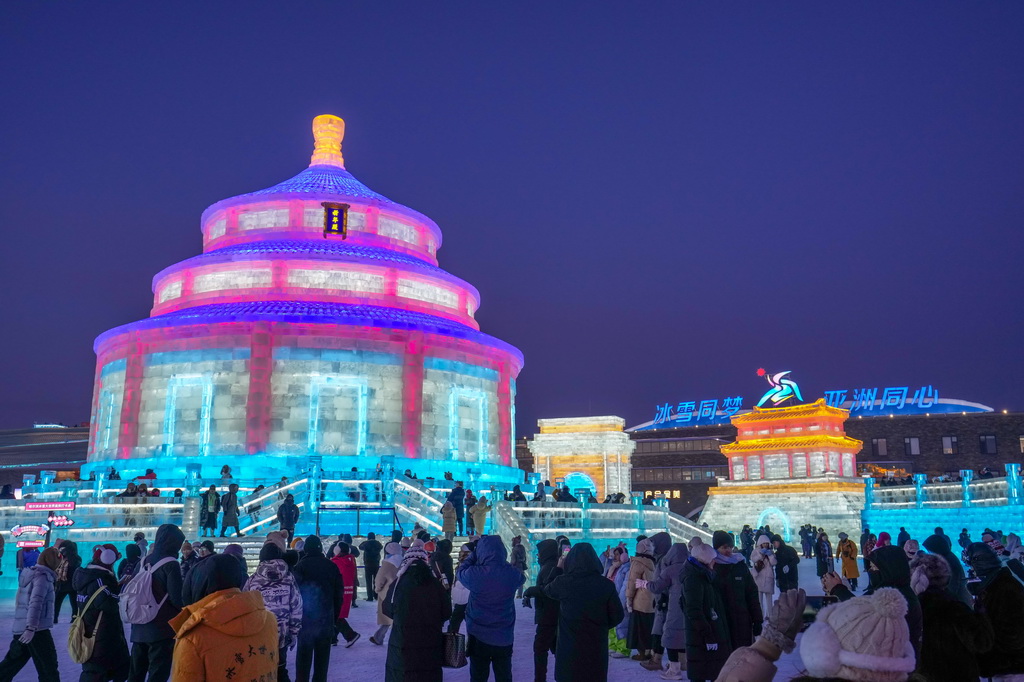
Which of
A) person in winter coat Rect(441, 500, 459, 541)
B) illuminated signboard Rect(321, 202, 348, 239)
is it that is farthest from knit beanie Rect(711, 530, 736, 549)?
illuminated signboard Rect(321, 202, 348, 239)

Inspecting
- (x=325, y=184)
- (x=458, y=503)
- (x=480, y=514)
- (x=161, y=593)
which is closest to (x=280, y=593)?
(x=161, y=593)

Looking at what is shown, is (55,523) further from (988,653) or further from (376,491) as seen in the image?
(988,653)

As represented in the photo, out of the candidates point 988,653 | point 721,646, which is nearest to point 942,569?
point 988,653

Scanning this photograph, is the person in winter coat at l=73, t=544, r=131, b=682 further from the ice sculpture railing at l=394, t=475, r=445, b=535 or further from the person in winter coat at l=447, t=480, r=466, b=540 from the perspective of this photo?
the ice sculpture railing at l=394, t=475, r=445, b=535

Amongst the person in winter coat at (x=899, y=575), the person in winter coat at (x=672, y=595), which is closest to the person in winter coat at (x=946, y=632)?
the person in winter coat at (x=899, y=575)

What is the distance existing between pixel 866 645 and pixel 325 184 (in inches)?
1554

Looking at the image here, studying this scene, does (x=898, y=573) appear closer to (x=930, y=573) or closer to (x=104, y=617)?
(x=930, y=573)

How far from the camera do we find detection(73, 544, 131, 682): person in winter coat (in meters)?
7.33

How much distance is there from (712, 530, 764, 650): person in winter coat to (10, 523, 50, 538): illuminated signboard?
17.9 meters

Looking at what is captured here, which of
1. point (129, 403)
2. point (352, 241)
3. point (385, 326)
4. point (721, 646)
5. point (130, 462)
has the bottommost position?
point (721, 646)

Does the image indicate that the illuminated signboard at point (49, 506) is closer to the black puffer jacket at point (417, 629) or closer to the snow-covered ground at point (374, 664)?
the snow-covered ground at point (374, 664)

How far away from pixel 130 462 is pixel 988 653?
3312cm

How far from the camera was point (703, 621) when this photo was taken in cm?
784

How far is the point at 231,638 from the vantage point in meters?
4.93
